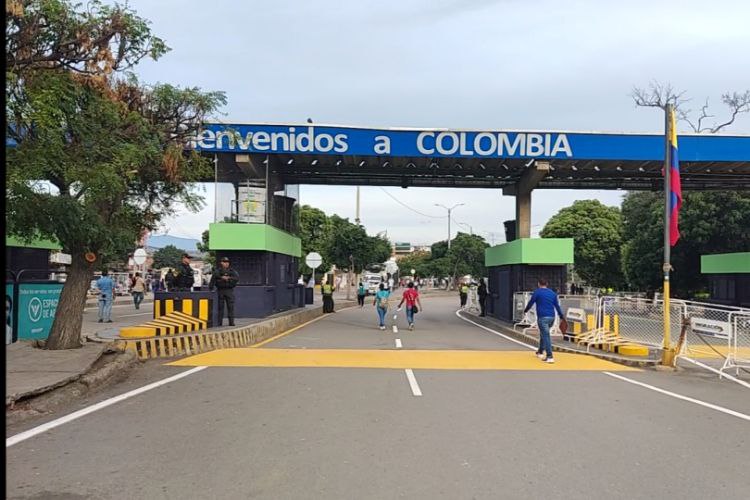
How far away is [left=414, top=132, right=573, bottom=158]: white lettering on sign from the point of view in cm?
2153

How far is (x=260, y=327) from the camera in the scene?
58.2 ft

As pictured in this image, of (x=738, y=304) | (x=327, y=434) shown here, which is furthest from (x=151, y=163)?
(x=738, y=304)

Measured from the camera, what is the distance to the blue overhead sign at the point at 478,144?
21.4 meters

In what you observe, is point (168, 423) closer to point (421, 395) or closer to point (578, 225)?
point (421, 395)

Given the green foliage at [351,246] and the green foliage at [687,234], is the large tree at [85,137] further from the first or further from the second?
the green foliage at [351,246]

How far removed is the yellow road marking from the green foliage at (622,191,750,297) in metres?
20.7

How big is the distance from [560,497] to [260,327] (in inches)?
→ 529

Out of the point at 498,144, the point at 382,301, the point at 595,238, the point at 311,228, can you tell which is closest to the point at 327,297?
the point at 382,301

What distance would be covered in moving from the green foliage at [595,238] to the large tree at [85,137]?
46292mm

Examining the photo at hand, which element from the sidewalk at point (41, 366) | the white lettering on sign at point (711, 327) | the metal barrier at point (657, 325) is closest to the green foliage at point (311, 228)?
the metal barrier at point (657, 325)

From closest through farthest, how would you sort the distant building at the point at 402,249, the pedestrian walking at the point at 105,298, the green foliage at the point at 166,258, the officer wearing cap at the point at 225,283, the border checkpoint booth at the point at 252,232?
the officer wearing cap at the point at 225,283 → the border checkpoint booth at the point at 252,232 → the pedestrian walking at the point at 105,298 → the green foliage at the point at 166,258 → the distant building at the point at 402,249

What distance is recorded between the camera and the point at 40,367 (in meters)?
10.0

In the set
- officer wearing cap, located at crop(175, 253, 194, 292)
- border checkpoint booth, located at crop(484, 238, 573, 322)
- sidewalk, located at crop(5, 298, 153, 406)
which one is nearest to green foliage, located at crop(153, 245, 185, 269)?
officer wearing cap, located at crop(175, 253, 194, 292)

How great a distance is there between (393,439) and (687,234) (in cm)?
3009
